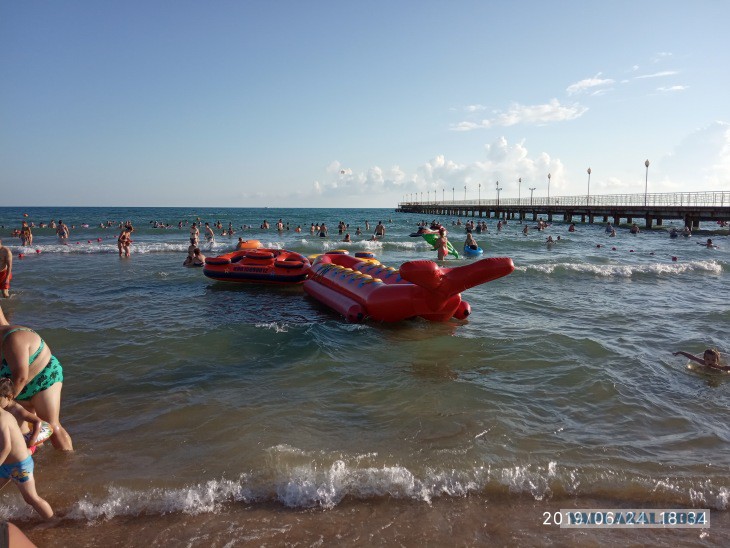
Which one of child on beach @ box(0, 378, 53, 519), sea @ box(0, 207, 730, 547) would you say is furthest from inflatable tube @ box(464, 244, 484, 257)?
child on beach @ box(0, 378, 53, 519)

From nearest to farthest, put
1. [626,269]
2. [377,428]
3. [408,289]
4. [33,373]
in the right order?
1. [33,373]
2. [377,428]
3. [408,289]
4. [626,269]

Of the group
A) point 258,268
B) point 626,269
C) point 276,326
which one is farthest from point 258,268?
point 626,269

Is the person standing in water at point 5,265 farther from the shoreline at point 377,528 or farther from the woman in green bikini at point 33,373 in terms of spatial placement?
the shoreline at point 377,528

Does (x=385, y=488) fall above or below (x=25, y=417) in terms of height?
below

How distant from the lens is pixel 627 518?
318cm

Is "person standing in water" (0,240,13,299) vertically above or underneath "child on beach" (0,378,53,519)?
above

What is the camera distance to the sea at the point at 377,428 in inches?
123

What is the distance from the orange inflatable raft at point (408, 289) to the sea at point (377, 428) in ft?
0.87

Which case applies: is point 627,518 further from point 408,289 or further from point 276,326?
point 276,326

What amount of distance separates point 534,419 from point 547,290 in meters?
8.00

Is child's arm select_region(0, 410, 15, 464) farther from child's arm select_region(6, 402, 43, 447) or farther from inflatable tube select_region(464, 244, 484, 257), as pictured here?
inflatable tube select_region(464, 244, 484, 257)

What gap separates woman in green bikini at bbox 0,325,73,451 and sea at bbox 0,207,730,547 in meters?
0.40

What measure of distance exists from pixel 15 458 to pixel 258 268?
894cm

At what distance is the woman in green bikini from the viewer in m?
3.37
